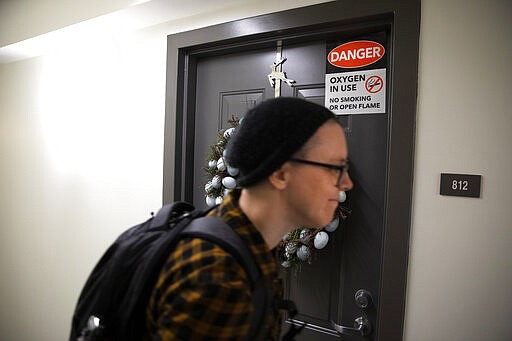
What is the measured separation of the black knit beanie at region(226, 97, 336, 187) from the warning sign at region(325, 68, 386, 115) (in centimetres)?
80

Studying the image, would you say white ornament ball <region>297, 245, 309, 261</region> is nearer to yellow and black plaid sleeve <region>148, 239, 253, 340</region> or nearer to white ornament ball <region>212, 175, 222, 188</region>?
white ornament ball <region>212, 175, 222, 188</region>

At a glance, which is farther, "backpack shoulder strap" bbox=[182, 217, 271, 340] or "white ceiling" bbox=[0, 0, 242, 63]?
"white ceiling" bbox=[0, 0, 242, 63]

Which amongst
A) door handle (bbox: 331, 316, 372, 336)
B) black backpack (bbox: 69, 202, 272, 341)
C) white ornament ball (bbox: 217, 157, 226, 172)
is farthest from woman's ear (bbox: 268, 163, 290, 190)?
door handle (bbox: 331, 316, 372, 336)

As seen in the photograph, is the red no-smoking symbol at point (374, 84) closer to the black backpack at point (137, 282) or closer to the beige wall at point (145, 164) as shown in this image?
the beige wall at point (145, 164)

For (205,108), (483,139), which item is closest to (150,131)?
(205,108)

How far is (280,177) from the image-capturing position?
2.18ft

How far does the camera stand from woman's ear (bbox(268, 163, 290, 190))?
26.0 inches

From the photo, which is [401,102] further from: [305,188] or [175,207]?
[175,207]

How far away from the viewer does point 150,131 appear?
189cm

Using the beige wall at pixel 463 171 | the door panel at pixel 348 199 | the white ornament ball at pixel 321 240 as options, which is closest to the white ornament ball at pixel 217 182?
the door panel at pixel 348 199

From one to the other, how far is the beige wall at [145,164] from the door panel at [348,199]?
0.18 m

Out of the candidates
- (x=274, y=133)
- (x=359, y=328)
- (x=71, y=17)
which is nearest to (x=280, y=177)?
(x=274, y=133)

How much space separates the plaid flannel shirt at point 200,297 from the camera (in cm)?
51

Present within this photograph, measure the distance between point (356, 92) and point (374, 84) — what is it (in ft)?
0.25
